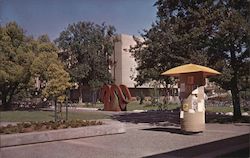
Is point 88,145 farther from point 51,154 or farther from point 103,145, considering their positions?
point 51,154

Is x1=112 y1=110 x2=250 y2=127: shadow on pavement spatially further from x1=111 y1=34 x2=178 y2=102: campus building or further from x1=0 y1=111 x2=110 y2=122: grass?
x1=111 y1=34 x2=178 y2=102: campus building

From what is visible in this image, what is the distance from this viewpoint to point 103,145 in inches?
474

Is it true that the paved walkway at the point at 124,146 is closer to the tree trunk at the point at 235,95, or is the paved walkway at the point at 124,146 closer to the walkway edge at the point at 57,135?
the walkway edge at the point at 57,135

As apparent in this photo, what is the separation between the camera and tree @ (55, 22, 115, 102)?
59.8 meters

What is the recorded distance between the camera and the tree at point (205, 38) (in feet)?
59.7

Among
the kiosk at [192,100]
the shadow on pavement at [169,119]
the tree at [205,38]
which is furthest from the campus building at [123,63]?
the kiosk at [192,100]

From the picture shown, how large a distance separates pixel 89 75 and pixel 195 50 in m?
44.7

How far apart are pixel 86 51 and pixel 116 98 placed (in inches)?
946

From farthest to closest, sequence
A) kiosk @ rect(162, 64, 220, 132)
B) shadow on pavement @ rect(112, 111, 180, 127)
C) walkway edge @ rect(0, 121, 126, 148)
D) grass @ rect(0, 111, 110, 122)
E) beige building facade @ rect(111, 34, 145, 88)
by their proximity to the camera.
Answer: beige building facade @ rect(111, 34, 145, 88)
grass @ rect(0, 111, 110, 122)
shadow on pavement @ rect(112, 111, 180, 127)
kiosk @ rect(162, 64, 220, 132)
walkway edge @ rect(0, 121, 126, 148)

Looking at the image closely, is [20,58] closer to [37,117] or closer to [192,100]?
[37,117]

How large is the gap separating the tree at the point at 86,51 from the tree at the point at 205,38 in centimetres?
3919

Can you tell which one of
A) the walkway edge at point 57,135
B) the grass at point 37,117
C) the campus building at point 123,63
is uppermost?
the campus building at point 123,63

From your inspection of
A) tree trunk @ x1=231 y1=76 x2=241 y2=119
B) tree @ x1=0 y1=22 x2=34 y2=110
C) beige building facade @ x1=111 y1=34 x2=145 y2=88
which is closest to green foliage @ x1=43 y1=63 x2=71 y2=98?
tree trunk @ x1=231 y1=76 x2=241 y2=119

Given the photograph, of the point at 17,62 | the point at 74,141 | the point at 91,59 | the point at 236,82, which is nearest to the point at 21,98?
the point at 91,59
